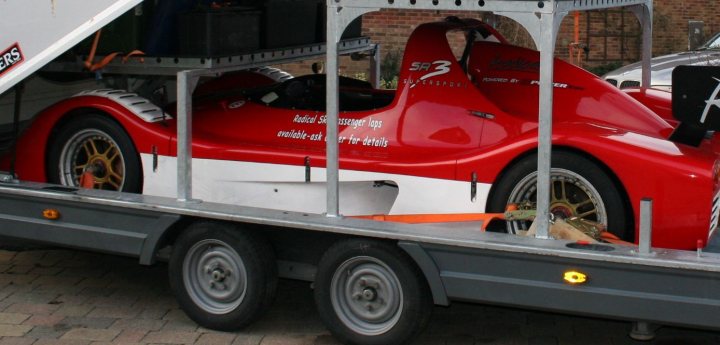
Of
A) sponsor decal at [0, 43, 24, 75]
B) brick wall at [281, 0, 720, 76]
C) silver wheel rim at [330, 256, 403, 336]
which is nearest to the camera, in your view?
silver wheel rim at [330, 256, 403, 336]

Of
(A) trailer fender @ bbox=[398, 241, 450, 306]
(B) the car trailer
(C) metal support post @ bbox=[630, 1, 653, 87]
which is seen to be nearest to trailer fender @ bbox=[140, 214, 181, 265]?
(B) the car trailer

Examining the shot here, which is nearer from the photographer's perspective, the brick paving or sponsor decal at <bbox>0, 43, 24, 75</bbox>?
the brick paving

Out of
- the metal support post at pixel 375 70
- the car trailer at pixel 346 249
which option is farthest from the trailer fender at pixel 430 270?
the metal support post at pixel 375 70

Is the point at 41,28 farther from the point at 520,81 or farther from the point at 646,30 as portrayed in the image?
the point at 646,30

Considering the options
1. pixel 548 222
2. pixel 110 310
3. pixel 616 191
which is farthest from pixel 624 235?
pixel 110 310

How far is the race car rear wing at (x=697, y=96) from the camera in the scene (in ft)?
19.4

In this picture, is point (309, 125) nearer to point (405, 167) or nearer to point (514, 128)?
point (405, 167)

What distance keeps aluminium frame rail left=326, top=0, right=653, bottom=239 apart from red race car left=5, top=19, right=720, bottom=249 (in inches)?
20.0

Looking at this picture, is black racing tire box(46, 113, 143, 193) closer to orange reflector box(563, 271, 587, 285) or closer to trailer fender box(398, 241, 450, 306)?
trailer fender box(398, 241, 450, 306)

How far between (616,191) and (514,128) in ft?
2.28

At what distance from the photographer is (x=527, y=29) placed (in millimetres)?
5625

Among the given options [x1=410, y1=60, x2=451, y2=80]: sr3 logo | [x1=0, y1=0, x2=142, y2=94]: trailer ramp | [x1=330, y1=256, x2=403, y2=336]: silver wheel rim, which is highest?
[x1=0, y1=0, x2=142, y2=94]: trailer ramp

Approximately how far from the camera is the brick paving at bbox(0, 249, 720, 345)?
6.62 m

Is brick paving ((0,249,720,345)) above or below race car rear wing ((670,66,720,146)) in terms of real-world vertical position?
below
